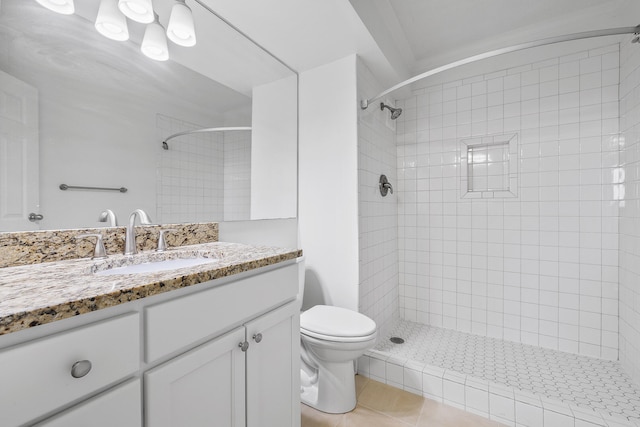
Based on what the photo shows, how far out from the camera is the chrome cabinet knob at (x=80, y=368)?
1.77 feet

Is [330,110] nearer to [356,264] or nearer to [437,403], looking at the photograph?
[356,264]

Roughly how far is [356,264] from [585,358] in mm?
1741

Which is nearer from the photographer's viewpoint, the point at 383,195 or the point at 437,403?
the point at 437,403

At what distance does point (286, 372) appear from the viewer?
3.67 ft

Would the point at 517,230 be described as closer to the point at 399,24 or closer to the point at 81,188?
the point at 399,24

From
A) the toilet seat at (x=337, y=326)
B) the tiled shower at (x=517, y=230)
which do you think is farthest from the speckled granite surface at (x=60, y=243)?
the tiled shower at (x=517, y=230)

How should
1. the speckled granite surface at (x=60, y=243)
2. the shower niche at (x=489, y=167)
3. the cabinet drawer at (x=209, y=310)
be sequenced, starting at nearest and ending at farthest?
the cabinet drawer at (x=209, y=310), the speckled granite surface at (x=60, y=243), the shower niche at (x=489, y=167)

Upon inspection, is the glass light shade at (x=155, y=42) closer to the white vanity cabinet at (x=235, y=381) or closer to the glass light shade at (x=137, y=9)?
the glass light shade at (x=137, y=9)

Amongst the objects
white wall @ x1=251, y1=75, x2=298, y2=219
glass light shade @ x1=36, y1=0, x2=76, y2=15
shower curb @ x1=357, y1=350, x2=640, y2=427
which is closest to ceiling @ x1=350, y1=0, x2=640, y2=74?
white wall @ x1=251, y1=75, x2=298, y2=219

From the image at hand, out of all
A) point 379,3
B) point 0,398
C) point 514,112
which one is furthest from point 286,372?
point 514,112

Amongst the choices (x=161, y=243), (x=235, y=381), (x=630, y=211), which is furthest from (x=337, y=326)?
(x=630, y=211)

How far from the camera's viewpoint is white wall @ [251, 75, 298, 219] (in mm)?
1912

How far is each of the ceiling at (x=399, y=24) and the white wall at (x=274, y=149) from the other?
Result: 0.27m

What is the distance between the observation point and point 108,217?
1127mm
